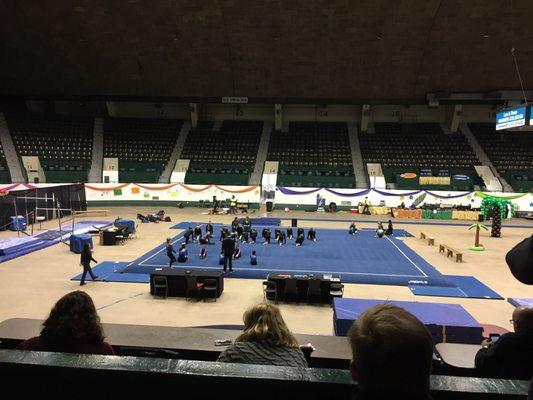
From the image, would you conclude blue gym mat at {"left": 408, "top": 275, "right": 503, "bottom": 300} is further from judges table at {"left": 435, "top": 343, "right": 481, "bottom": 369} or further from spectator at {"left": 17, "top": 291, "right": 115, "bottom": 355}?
spectator at {"left": 17, "top": 291, "right": 115, "bottom": 355}

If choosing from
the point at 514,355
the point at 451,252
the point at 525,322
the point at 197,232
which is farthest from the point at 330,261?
the point at 514,355

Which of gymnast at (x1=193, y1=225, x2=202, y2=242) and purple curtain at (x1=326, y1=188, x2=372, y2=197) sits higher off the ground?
purple curtain at (x1=326, y1=188, x2=372, y2=197)

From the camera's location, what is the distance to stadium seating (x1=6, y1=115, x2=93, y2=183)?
40.2 meters

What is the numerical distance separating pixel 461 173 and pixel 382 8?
60.0ft

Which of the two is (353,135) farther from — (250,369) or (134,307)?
(250,369)

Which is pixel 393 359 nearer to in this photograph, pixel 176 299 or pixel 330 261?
pixel 176 299

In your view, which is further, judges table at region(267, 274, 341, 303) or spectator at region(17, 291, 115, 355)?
judges table at region(267, 274, 341, 303)

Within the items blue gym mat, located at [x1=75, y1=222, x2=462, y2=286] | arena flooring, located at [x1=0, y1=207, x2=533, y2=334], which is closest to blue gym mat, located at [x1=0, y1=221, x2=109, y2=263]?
arena flooring, located at [x1=0, y1=207, x2=533, y2=334]

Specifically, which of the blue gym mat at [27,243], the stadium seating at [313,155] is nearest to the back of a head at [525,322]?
the blue gym mat at [27,243]

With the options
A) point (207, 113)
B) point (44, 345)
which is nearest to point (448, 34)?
point (207, 113)

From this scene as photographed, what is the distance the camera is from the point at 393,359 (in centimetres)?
157

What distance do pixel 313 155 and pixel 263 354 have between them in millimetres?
41223

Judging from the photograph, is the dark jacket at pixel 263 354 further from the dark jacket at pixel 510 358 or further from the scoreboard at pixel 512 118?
the scoreboard at pixel 512 118

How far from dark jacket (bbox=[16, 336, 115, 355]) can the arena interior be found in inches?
31.8
